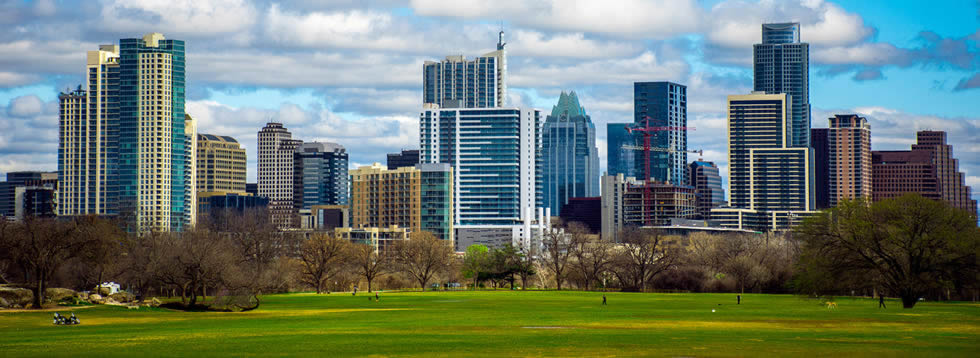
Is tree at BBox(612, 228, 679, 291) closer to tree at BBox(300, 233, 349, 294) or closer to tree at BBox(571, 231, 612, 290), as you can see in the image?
tree at BBox(571, 231, 612, 290)

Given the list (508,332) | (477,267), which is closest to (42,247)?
(508,332)

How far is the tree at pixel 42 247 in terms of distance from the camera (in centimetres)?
10631

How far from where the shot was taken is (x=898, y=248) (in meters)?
99.0

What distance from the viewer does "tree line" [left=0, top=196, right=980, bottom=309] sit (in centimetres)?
9825

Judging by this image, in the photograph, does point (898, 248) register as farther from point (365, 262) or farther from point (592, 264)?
point (365, 262)

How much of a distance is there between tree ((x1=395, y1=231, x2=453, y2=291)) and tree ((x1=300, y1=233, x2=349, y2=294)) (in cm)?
1153

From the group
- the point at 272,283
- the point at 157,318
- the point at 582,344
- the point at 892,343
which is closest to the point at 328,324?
the point at 157,318

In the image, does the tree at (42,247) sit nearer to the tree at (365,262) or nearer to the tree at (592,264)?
the tree at (365,262)

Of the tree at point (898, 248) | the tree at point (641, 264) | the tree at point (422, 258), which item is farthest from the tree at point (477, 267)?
the tree at point (898, 248)

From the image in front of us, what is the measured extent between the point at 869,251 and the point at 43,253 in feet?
250

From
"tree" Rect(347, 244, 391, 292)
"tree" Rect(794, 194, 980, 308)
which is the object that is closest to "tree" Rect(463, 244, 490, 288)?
"tree" Rect(347, 244, 391, 292)

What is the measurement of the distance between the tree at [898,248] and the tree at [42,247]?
231 ft

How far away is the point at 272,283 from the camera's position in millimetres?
149625

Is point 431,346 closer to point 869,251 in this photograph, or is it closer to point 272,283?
point 869,251
